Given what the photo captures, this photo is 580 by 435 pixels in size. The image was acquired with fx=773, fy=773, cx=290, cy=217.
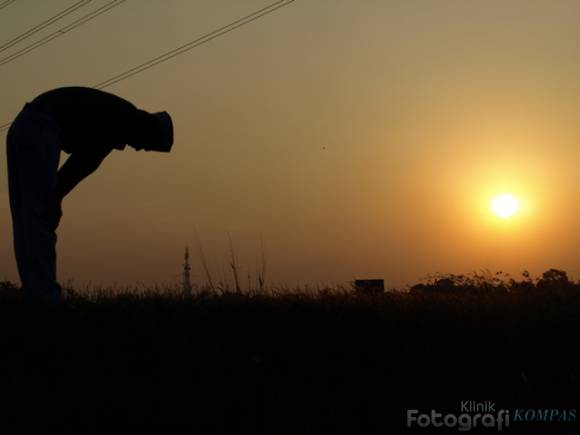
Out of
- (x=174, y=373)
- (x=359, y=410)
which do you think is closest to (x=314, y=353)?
(x=359, y=410)

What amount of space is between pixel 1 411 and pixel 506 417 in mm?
3192

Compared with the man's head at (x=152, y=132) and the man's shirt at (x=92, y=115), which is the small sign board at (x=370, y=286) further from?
the man's shirt at (x=92, y=115)

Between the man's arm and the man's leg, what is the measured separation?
1.36 feet

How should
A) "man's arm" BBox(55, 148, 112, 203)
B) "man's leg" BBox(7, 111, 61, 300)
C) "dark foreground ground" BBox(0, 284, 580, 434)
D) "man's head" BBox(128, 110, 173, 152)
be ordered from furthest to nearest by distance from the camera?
"man's arm" BBox(55, 148, 112, 203) < "man's head" BBox(128, 110, 173, 152) < "man's leg" BBox(7, 111, 61, 300) < "dark foreground ground" BBox(0, 284, 580, 434)

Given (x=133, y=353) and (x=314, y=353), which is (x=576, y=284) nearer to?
(x=314, y=353)

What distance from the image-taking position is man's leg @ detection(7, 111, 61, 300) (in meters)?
6.82

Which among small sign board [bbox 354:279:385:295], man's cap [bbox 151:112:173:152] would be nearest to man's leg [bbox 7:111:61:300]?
man's cap [bbox 151:112:173:152]

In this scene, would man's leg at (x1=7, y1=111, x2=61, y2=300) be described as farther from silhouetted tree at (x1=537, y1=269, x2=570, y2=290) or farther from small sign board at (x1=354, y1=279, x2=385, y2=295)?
silhouetted tree at (x1=537, y1=269, x2=570, y2=290)

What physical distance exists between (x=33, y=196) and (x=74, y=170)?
676mm

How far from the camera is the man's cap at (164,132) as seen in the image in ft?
23.8

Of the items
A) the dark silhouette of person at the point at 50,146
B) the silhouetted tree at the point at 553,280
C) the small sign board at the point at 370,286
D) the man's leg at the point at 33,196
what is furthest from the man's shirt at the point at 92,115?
Result: the silhouetted tree at the point at 553,280

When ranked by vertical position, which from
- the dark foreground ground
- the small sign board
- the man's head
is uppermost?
the man's head

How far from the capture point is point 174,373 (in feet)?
17.0

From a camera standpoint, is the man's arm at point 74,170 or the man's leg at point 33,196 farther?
the man's arm at point 74,170
